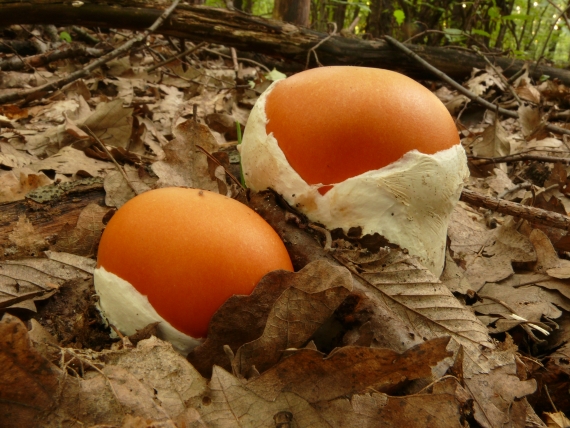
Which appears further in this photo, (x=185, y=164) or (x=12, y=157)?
(x=12, y=157)

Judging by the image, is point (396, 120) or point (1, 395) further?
point (396, 120)

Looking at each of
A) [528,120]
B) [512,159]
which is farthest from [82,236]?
[528,120]

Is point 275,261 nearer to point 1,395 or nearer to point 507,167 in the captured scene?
point 1,395

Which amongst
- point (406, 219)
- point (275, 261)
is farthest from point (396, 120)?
point (275, 261)

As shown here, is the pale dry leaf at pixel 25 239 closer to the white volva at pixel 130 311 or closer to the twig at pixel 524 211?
the white volva at pixel 130 311

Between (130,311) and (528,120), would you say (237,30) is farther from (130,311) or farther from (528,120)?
(130,311)

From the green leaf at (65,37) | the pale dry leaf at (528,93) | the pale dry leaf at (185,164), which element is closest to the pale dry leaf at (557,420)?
the pale dry leaf at (185,164)

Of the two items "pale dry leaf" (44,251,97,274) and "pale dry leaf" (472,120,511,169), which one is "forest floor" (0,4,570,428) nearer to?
"pale dry leaf" (44,251,97,274)

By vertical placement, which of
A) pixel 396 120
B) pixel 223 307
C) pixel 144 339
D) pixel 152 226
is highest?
pixel 396 120
